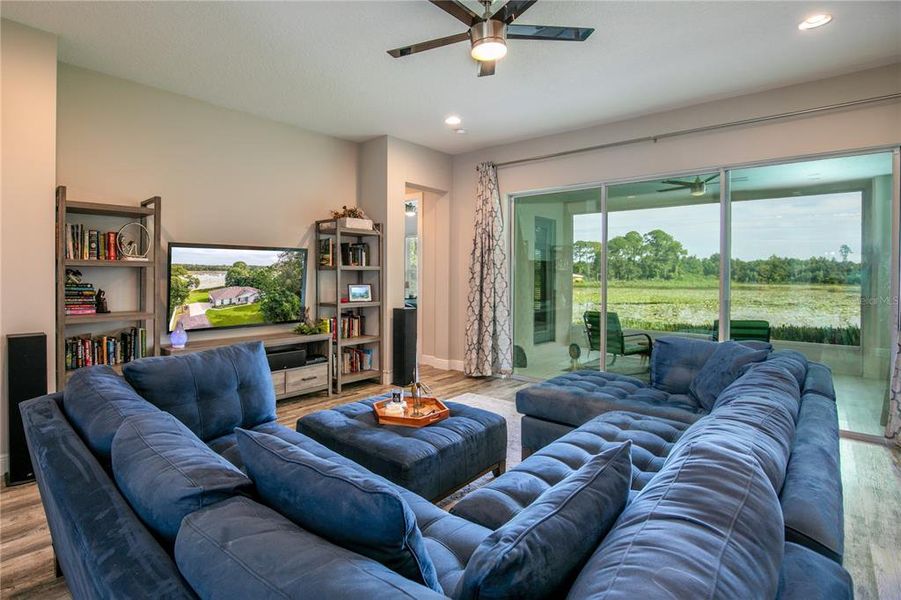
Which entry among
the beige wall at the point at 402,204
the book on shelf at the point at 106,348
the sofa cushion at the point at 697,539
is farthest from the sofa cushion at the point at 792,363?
the book on shelf at the point at 106,348

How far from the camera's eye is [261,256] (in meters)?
4.43

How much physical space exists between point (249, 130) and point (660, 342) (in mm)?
4215

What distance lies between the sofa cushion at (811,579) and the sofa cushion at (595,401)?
178cm

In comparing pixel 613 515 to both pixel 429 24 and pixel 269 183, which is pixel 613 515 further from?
pixel 269 183

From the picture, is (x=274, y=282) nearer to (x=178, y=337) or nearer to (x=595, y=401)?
(x=178, y=337)

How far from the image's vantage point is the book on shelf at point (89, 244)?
3189mm

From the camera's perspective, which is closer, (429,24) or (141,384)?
(141,384)

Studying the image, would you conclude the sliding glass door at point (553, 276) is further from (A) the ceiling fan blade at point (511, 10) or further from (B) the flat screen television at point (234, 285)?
(A) the ceiling fan blade at point (511, 10)

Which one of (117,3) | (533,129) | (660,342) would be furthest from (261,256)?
(660,342)

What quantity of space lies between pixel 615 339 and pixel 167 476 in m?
4.44

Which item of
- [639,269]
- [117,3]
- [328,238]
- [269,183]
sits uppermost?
[117,3]

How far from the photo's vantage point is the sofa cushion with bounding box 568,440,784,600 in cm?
69

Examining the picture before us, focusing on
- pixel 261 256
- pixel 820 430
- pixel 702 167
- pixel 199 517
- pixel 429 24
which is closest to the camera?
pixel 199 517

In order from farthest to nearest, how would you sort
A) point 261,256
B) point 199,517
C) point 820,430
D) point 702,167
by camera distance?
point 261,256, point 702,167, point 820,430, point 199,517
